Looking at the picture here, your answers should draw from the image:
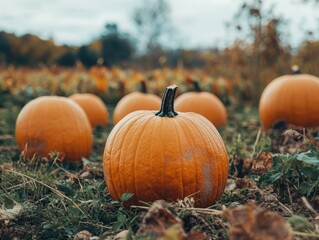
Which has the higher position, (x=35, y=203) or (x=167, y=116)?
(x=167, y=116)

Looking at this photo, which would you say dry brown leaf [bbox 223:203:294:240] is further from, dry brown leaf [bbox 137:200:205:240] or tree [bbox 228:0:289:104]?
tree [bbox 228:0:289:104]

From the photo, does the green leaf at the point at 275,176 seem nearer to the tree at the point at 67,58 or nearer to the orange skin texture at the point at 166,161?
the orange skin texture at the point at 166,161

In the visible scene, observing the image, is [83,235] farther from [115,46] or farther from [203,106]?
[115,46]

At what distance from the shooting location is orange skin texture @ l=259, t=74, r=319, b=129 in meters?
5.29

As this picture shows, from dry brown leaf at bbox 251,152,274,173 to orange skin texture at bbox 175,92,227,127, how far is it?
120 inches

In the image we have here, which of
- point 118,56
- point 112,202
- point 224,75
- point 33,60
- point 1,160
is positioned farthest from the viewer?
point 118,56

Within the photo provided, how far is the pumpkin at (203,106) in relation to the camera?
6.17 m

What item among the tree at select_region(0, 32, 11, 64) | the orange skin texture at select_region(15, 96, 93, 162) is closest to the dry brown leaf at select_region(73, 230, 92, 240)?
the orange skin texture at select_region(15, 96, 93, 162)

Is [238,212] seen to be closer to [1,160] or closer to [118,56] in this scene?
[1,160]

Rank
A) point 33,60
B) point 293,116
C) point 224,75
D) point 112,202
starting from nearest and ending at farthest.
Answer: point 112,202 → point 293,116 → point 224,75 → point 33,60

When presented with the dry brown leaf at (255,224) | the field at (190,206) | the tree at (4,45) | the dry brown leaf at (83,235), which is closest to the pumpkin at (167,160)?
the field at (190,206)

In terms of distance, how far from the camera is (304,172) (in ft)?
8.50

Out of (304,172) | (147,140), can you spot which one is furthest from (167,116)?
(304,172)

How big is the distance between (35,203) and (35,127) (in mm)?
1409
